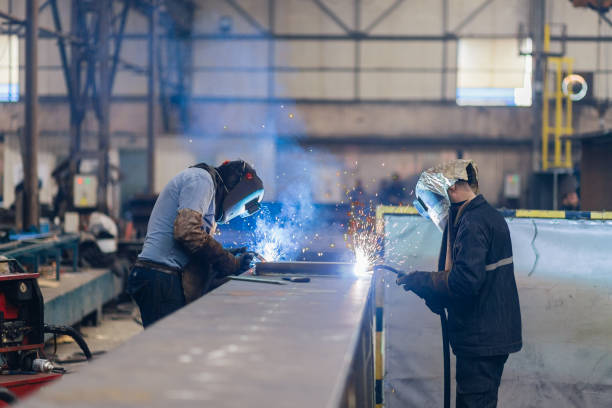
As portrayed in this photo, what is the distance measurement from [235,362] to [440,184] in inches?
77.0

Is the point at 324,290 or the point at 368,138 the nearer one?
the point at 324,290

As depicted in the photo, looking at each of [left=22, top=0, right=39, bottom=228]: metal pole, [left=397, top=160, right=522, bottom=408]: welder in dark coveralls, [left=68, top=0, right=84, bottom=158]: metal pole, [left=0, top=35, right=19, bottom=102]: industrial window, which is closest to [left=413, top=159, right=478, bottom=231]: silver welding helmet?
[left=397, top=160, right=522, bottom=408]: welder in dark coveralls

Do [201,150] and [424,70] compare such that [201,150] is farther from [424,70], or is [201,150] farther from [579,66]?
[579,66]

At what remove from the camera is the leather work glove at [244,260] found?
158 inches

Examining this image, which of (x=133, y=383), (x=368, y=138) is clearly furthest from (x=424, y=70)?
(x=133, y=383)

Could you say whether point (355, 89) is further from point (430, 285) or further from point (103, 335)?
point (430, 285)

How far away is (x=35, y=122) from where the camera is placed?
8102 mm

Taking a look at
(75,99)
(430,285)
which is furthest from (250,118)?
(430,285)

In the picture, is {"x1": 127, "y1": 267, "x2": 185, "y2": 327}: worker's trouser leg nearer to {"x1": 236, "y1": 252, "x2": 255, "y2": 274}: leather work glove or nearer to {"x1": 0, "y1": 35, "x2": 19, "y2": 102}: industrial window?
{"x1": 236, "y1": 252, "x2": 255, "y2": 274}: leather work glove

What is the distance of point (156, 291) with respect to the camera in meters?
3.83

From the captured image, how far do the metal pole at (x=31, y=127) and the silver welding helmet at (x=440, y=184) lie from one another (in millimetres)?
5612

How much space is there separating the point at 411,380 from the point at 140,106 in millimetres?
15184

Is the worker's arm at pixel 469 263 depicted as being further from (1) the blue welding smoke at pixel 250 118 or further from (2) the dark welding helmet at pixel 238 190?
(1) the blue welding smoke at pixel 250 118

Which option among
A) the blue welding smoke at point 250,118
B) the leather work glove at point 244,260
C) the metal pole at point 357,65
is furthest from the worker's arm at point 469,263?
the metal pole at point 357,65
